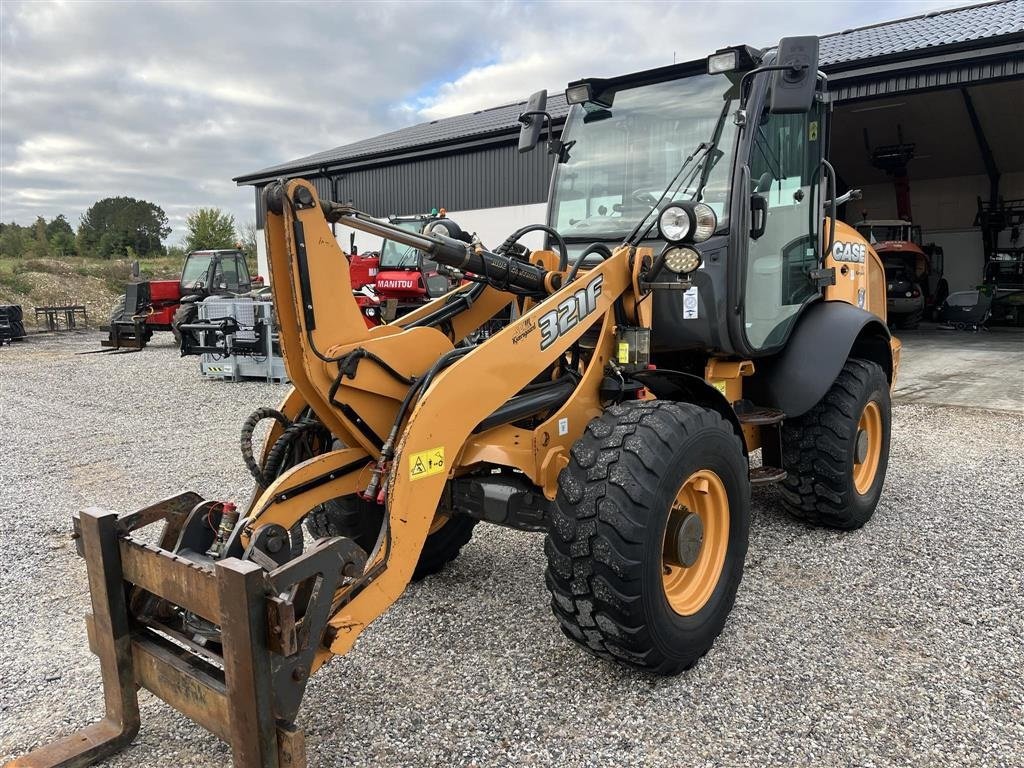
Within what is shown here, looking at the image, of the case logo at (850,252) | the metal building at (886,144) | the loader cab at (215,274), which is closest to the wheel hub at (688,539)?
the case logo at (850,252)

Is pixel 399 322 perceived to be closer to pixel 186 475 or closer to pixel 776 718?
pixel 776 718

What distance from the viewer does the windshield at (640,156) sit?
3.88 meters

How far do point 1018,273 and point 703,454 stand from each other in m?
20.0

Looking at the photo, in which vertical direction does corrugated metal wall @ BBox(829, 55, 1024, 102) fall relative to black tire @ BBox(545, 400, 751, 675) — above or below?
above

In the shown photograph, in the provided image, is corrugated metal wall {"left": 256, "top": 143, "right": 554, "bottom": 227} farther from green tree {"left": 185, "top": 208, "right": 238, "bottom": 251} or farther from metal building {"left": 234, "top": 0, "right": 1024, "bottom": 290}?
green tree {"left": 185, "top": 208, "right": 238, "bottom": 251}

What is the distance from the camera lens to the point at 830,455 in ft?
14.7

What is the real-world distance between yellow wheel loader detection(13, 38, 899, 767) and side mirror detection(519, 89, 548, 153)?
0.01 metres

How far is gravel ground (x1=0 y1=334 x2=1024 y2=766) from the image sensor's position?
104 inches

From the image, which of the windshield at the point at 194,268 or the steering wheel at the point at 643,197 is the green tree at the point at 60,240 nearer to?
the windshield at the point at 194,268

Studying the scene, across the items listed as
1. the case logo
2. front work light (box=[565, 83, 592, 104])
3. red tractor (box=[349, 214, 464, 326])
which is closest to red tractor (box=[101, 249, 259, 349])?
red tractor (box=[349, 214, 464, 326])

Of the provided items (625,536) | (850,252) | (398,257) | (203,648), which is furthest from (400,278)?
(203,648)

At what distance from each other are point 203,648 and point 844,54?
14.5m

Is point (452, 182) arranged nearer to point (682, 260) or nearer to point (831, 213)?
point (831, 213)

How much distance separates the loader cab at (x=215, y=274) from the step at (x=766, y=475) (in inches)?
586
